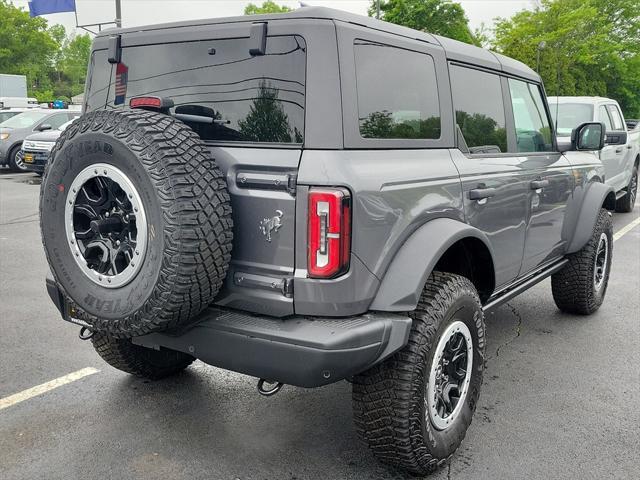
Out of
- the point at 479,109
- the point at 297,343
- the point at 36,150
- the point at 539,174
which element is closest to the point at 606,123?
the point at 539,174

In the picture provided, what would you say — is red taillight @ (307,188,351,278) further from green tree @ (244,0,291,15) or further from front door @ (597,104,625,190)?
green tree @ (244,0,291,15)

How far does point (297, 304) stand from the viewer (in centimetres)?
243

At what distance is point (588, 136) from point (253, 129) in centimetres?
303

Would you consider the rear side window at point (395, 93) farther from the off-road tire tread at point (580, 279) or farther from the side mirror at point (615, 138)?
the side mirror at point (615, 138)

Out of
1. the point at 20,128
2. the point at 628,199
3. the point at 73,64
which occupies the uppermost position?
the point at 73,64

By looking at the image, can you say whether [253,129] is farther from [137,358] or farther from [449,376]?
[137,358]

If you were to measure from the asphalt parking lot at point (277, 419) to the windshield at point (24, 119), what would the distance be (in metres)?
13.5

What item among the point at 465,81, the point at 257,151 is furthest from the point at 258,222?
the point at 465,81

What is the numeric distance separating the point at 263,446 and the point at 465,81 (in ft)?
7.15

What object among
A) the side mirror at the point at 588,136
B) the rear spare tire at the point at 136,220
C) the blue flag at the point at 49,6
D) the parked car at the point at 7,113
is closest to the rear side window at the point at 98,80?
the rear spare tire at the point at 136,220

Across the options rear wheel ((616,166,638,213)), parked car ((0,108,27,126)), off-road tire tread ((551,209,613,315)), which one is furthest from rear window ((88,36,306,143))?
parked car ((0,108,27,126))

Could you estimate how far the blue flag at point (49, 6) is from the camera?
1858cm

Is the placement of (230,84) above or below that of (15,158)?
above

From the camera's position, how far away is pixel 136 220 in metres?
2.40
